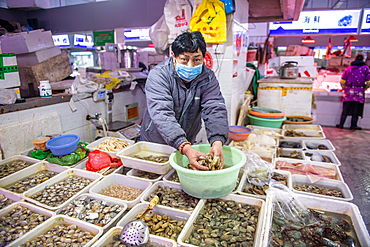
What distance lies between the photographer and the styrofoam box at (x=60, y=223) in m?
1.37

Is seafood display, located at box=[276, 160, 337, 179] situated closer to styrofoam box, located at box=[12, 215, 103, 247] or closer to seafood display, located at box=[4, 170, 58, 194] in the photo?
styrofoam box, located at box=[12, 215, 103, 247]

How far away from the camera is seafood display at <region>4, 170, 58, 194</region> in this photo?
201 cm

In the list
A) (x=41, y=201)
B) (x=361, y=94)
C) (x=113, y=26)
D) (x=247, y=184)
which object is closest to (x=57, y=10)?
(x=113, y=26)

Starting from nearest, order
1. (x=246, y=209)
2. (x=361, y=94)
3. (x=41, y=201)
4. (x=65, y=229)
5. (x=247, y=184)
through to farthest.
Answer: (x=65, y=229) → (x=246, y=209) → (x=41, y=201) → (x=247, y=184) → (x=361, y=94)

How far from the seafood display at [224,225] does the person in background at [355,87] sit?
Answer: 7.11 metres

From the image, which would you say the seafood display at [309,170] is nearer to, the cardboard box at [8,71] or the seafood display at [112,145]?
the seafood display at [112,145]

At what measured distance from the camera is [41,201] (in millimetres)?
1821

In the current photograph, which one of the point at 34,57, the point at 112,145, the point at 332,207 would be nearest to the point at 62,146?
the point at 112,145

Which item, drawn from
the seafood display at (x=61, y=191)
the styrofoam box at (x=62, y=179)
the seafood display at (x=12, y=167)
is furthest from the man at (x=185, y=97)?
the seafood display at (x=12, y=167)

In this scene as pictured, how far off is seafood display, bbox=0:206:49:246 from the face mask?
4.73ft

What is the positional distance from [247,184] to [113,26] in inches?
302

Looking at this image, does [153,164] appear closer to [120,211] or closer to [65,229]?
[120,211]

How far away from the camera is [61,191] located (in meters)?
1.96

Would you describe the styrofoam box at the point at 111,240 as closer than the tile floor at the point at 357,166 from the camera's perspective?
Yes
